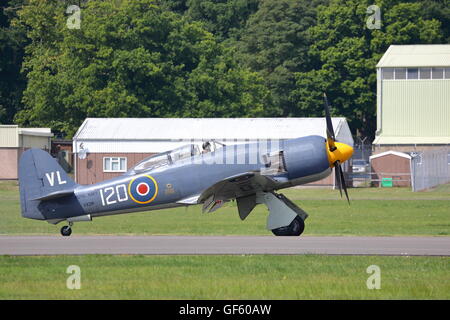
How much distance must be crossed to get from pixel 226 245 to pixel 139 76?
4837cm

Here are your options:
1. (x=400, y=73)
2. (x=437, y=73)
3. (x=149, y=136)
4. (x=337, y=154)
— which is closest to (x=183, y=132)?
(x=149, y=136)

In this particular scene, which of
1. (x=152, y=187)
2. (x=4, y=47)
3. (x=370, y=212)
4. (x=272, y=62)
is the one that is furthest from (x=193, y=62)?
(x=152, y=187)

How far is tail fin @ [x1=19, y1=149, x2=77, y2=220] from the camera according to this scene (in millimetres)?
20609

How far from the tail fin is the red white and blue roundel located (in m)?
1.48

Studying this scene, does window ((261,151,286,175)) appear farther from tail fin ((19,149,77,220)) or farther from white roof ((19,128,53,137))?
white roof ((19,128,53,137))

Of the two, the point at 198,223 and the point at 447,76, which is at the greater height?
the point at 447,76

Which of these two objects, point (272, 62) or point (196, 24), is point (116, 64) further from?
point (272, 62)

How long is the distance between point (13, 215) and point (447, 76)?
40411 millimetres

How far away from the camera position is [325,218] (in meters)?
29.3

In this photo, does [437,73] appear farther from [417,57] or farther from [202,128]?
[202,128]

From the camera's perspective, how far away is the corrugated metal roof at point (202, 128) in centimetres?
5128

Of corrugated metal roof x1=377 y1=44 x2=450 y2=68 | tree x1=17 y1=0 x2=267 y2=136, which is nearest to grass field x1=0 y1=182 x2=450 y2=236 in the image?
corrugated metal roof x1=377 y1=44 x2=450 y2=68

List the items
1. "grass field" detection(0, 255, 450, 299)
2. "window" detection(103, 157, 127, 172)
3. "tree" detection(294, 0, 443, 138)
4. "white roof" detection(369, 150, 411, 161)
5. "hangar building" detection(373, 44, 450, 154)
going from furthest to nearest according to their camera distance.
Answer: "tree" detection(294, 0, 443, 138) → "hangar building" detection(373, 44, 450, 154) → "white roof" detection(369, 150, 411, 161) → "window" detection(103, 157, 127, 172) → "grass field" detection(0, 255, 450, 299)

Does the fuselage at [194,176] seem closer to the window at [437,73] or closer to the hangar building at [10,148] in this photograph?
the hangar building at [10,148]
